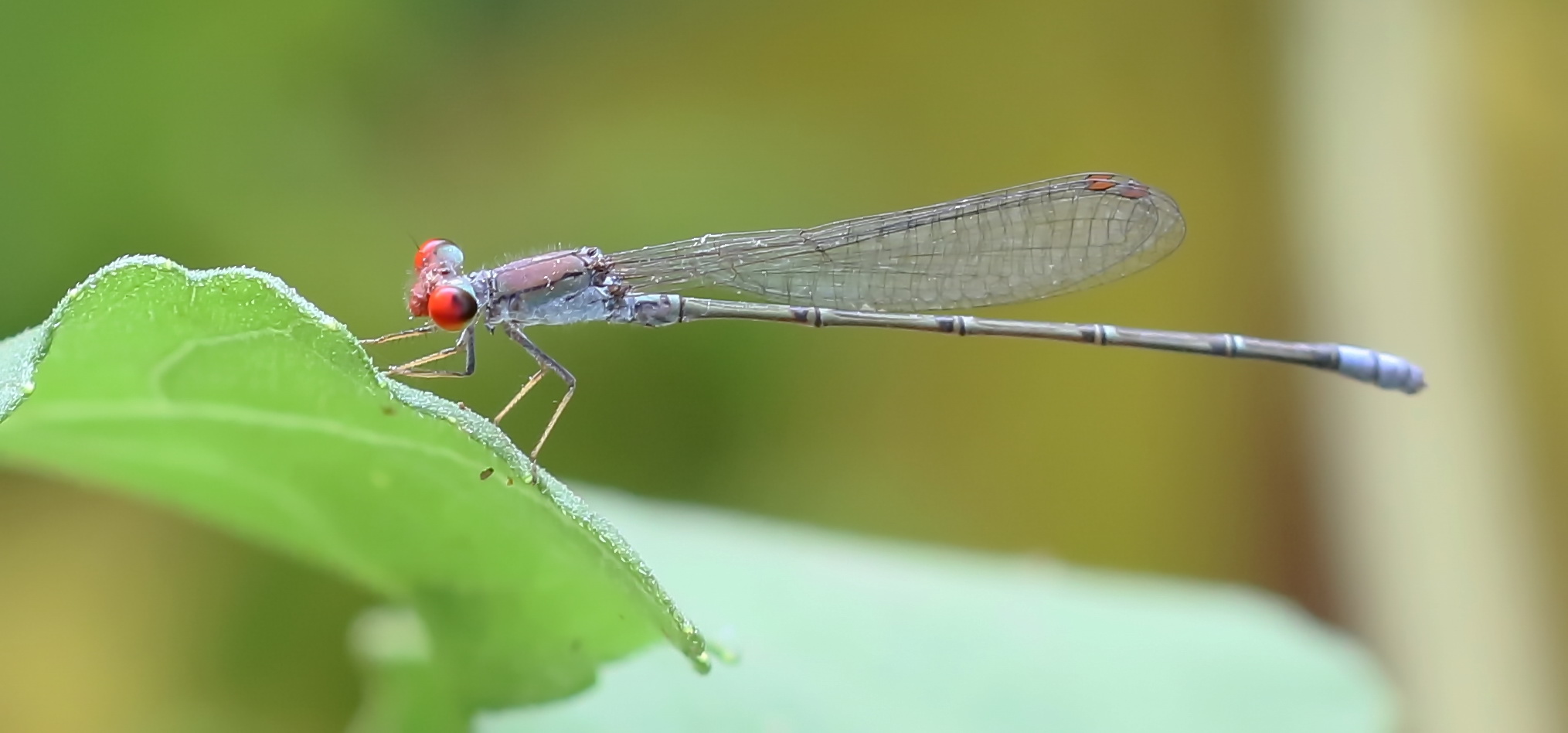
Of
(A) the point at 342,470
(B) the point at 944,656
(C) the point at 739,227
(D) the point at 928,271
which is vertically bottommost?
(B) the point at 944,656

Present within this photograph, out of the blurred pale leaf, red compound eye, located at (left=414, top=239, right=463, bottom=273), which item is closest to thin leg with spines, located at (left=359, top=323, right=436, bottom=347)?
red compound eye, located at (left=414, top=239, right=463, bottom=273)

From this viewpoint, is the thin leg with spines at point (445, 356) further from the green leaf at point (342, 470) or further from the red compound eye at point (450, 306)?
the green leaf at point (342, 470)

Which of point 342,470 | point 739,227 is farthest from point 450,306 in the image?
point 739,227

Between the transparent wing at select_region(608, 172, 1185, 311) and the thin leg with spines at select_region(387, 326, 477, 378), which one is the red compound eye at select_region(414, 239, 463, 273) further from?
the transparent wing at select_region(608, 172, 1185, 311)

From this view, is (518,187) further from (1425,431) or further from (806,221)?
(1425,431)

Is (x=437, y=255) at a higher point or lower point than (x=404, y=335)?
higher

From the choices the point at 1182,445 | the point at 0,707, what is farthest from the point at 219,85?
the point at 1182,445

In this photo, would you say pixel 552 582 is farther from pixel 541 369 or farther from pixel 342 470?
pixel 541 369

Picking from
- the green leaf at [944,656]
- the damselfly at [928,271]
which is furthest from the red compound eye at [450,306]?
the green leaf at [944,656]
